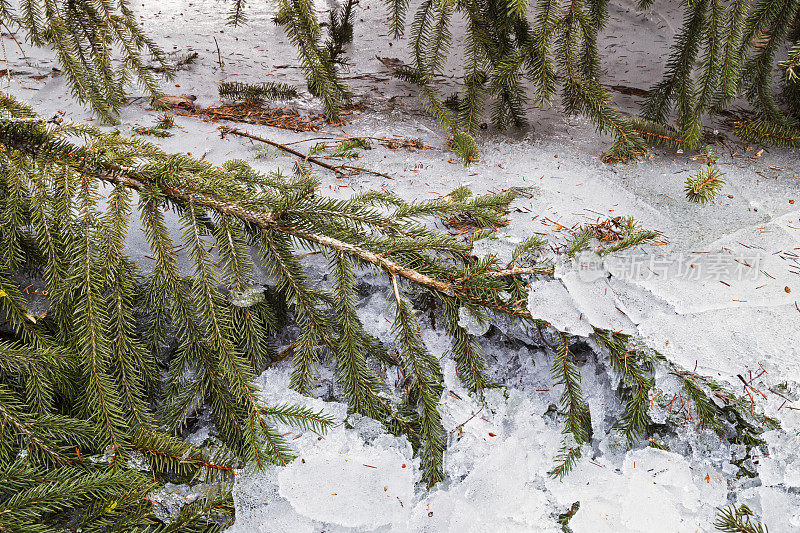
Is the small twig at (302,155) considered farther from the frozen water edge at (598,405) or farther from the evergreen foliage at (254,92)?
the evergreen foliage at (254,92)

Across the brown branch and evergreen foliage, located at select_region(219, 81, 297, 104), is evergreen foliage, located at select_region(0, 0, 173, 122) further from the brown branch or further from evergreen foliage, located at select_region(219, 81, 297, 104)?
the brown branch

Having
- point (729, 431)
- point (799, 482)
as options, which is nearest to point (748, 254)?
point (729, 431)

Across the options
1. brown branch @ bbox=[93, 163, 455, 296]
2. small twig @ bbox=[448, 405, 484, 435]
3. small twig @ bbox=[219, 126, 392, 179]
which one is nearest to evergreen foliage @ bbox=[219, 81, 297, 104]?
small twig @ bbox=[219, 126, 392, 179]

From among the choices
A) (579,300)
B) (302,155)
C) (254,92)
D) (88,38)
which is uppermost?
(88,38)

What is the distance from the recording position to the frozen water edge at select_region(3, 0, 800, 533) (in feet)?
3.84

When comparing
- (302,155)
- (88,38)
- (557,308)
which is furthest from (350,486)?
(88,38)

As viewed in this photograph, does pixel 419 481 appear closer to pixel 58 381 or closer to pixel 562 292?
pixel 562 292

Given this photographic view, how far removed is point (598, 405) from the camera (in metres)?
1.39

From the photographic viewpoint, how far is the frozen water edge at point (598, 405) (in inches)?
46.1

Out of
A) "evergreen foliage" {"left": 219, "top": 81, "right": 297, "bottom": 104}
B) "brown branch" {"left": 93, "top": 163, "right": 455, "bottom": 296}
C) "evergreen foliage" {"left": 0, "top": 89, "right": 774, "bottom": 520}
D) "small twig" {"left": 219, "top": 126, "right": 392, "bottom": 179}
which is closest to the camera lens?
"evergreen foliage" {"left": 0, "top": 89, "right": 774, "bottom": 520}

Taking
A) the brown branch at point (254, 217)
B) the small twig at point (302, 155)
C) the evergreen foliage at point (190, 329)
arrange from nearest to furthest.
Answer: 1. the evergreen foliage at point (190, 329)
2. the brown branch at point (254, 217)
3. the small twig at point (302, 155)

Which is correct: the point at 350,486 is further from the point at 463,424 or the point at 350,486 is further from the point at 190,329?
the point at 190,329

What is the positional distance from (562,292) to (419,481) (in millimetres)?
621

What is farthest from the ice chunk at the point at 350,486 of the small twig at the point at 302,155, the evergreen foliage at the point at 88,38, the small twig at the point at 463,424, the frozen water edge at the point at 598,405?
the evergreen foliage at the point at 88,38
